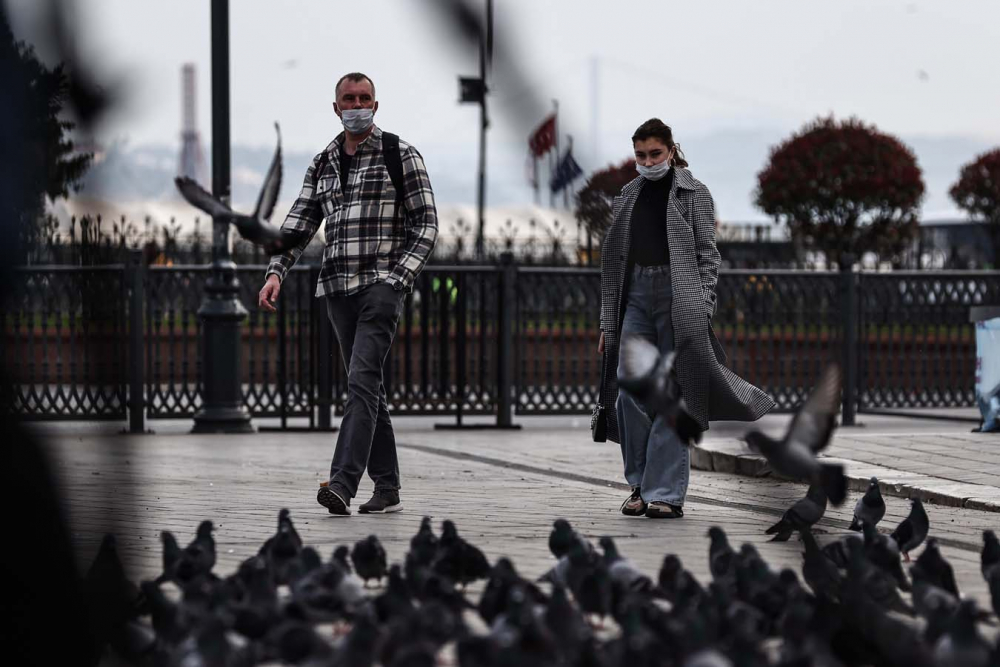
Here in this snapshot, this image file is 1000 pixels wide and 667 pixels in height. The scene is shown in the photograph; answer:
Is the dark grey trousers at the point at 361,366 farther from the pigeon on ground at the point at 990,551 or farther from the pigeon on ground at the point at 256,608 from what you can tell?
the pigeon on ground at the point at 990,551

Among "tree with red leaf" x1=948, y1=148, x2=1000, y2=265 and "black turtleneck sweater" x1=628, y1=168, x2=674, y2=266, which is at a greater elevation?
"tree with red leaf" x1=948, y1=148, x2=1000, y2=265

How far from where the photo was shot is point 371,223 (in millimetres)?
6824

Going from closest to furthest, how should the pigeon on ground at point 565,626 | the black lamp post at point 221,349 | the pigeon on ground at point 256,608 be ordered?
the pigeon on ground at point 565,626
the pigeon on ground at point 256,608
the black lamp post at point 221,349

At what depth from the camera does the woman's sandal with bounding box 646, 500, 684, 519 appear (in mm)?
6906

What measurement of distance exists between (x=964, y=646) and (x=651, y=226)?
164 inches

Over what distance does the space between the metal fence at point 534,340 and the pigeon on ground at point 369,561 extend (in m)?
7.70

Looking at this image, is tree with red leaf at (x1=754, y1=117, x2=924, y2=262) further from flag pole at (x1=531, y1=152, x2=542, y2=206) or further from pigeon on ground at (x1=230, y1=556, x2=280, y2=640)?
flag pole at (x1=531, y1=152, x2=542, y2=206)

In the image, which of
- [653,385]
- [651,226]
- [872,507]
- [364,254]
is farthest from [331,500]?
[653,385]

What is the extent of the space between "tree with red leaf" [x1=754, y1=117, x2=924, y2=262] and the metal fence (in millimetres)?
27848

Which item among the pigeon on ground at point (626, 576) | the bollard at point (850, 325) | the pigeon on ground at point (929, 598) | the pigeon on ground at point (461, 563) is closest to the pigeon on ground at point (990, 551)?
the pigeon on ground at point (929, 598)

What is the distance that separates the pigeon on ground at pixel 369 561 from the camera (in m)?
4.66

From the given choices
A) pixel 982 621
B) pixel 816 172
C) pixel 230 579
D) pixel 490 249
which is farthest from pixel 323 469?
pixel 816 172

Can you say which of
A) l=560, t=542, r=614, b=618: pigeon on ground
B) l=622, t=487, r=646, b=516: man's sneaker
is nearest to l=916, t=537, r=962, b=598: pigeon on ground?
l=560, t=542, r=614, b=618: pigeon on ground

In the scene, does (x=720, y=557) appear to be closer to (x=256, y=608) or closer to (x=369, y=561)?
(x=369, y=561)
